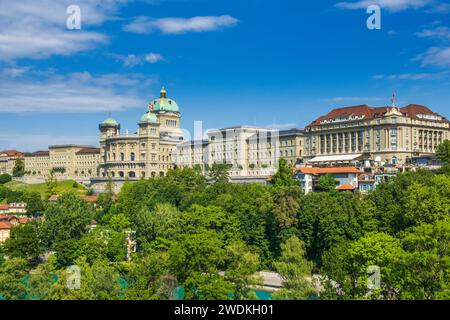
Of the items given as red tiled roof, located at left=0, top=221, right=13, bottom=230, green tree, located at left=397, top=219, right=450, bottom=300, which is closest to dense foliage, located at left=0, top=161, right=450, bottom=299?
green tree, located at left=397, top=219, right=450, bottom=300

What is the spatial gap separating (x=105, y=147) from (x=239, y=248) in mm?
97862

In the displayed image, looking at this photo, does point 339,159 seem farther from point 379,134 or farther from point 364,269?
point 364,269

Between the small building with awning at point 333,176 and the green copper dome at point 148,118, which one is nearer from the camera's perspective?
the small building with awning at point 333,176

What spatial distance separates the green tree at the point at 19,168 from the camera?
5468 inches

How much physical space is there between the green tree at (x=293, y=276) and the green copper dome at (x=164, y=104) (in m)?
99.0

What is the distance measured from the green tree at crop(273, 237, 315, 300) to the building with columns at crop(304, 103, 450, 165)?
50.2 metres

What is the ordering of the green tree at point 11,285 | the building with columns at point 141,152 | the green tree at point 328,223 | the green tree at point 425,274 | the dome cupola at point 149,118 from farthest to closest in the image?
the dome cupola at point 149,118, the building with columns at point 141,152, the green tree at point 328,223, the green tree at point 11,285, the green tree at point 425,274

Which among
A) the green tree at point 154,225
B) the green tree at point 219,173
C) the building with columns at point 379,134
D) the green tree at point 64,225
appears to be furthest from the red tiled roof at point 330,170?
the green tree at point 64,225

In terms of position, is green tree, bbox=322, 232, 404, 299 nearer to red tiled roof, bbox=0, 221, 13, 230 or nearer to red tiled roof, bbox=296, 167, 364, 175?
red tiled roof, bbox=296, 167, 364, 175

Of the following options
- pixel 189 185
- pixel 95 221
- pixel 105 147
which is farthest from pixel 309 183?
pixel 105 147

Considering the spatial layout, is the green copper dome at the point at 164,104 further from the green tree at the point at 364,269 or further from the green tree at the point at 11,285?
the green tree at the point at 364,269

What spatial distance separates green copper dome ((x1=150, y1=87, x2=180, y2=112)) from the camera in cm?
13350
